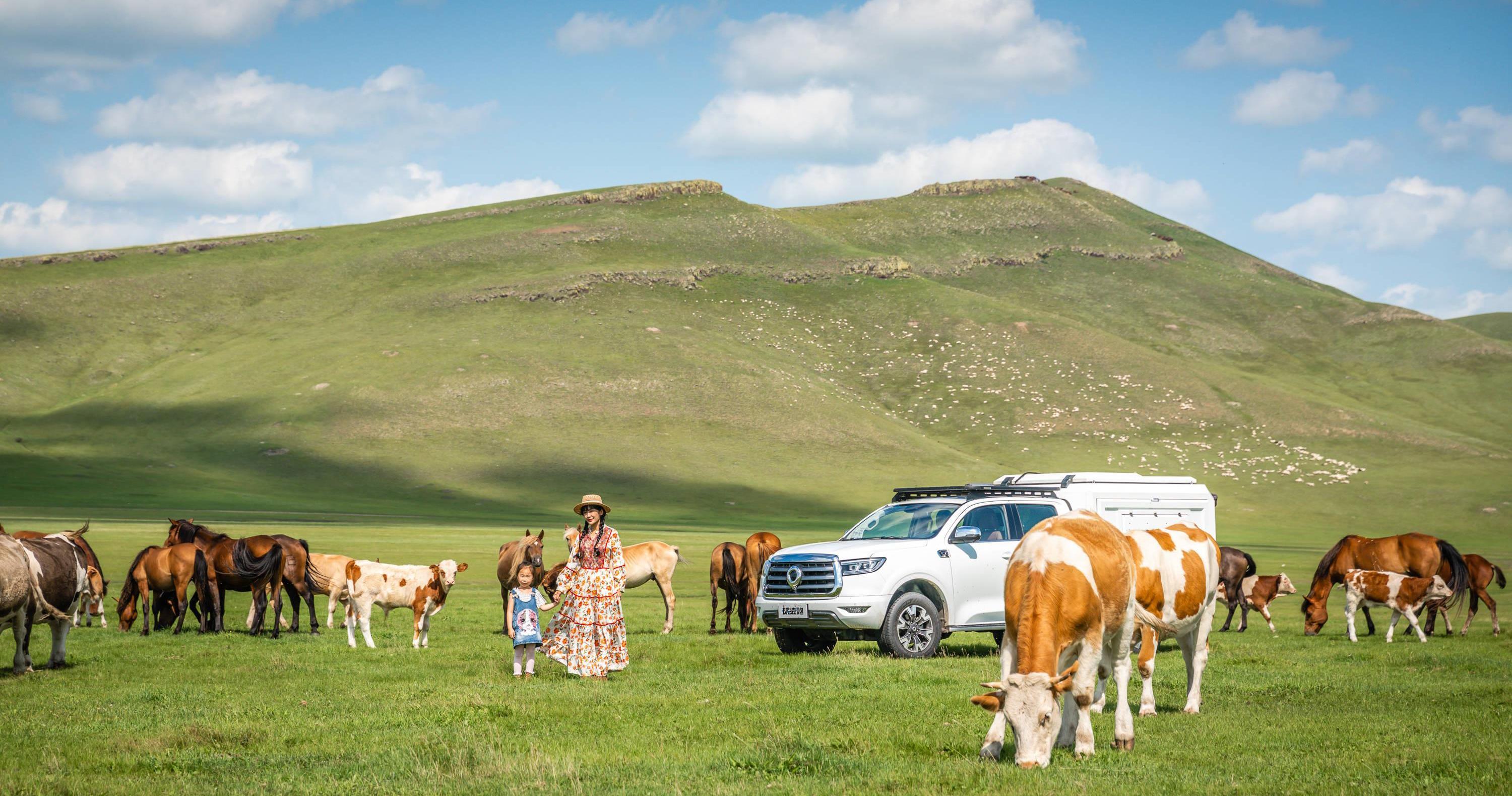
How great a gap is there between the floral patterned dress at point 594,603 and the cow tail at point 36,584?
680 centimetres

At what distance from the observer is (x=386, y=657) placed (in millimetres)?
18266

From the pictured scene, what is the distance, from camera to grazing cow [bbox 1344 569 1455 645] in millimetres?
22062

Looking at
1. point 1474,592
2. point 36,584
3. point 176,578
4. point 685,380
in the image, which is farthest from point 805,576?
point 685,380

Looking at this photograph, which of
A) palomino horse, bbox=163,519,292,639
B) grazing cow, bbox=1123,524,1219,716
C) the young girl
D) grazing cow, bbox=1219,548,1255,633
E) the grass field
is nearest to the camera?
the grass field

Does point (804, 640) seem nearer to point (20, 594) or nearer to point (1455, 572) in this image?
point (20, 594)

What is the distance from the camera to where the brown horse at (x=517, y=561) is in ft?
63.6

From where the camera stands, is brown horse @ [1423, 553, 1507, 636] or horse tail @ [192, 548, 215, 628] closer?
horse tail @ [192, 548, 215, 628]

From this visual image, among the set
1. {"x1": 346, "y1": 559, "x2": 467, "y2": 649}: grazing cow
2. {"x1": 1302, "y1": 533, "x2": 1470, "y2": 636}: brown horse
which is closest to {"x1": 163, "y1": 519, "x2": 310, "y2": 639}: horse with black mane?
{"x1": 346, "y1": 559, "x2": 467, "y2": 649}: grazing cow

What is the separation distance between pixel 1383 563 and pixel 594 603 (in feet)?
50.9

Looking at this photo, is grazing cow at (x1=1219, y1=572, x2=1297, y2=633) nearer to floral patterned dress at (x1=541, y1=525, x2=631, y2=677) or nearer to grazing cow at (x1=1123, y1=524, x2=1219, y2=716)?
grazing cow at (x1=1123, y1=524, x2=1219, y2=716)

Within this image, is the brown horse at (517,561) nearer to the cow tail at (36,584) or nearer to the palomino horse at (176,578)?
the palomino horse at (176,578)

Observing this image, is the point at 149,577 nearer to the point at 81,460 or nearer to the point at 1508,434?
the point at 81,460

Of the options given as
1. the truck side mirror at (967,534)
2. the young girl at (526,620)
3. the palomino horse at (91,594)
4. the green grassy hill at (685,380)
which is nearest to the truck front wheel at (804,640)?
the truck side mirror at (967,534)

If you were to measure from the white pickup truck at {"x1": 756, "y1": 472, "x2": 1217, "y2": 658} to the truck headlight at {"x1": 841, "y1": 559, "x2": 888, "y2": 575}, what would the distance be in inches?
0.6
